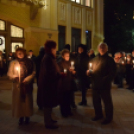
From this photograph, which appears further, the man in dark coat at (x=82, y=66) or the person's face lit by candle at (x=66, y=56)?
the man in dark coat at (x=82, y=66)

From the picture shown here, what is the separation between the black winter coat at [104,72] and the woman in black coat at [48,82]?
1.07m

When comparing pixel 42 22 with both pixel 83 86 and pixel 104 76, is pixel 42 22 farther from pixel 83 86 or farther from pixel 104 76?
pixel 104 76

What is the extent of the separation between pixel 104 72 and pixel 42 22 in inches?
452

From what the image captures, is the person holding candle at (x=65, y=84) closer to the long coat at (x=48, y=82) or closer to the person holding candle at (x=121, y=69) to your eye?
the long coat at (x=48, y=82)

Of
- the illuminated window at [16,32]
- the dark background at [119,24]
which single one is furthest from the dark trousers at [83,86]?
the dark background at [119,24]

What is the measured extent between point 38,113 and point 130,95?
4392mm

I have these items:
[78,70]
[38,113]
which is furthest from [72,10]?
[38,113]

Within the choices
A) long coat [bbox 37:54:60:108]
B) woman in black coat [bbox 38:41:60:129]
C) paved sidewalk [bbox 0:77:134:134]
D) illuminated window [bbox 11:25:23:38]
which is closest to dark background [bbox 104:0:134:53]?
illuminated window [bbox 11:25:23:38]

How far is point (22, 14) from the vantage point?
48.8 ft

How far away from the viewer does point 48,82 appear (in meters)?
4.91

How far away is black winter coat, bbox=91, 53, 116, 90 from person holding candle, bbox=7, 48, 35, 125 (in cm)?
165

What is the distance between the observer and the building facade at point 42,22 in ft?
47.9

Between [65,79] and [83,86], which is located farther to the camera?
[83,86]

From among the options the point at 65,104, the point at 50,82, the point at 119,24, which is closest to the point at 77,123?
the point at 65,104
